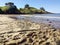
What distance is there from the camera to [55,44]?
249 inches

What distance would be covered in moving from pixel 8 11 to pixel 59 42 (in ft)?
361

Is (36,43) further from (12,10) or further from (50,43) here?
(12,10)

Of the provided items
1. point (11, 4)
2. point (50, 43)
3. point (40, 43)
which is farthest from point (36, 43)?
point (11, 4)

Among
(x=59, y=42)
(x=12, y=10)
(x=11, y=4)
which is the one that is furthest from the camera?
(x=11, y=4)

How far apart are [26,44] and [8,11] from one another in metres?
110

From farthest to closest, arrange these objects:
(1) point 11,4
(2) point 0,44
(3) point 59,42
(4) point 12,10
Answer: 1. (1) point 11,4
2. (4) point 12,10
3. (3) point 59,42
4. (2) point 0,44

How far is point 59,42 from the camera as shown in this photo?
6.57 meters

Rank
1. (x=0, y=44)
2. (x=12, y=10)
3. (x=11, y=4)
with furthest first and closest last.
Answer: (x=11, y=4), (x=12, y=10), (x=0, y=44)

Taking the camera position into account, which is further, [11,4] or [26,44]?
[11,4]

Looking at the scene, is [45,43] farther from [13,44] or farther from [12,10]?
[12,10]

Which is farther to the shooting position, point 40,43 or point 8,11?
point 8,11

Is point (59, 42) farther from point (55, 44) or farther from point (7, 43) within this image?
point (7, 43)

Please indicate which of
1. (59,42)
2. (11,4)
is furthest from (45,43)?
(11,4)

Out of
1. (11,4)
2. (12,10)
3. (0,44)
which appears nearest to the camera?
(0,44)
